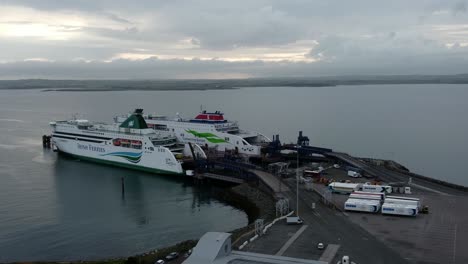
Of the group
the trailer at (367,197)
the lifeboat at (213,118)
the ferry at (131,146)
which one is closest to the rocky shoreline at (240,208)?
the trailer at (367,197)

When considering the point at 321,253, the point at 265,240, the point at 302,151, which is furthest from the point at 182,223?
the point at 302,151

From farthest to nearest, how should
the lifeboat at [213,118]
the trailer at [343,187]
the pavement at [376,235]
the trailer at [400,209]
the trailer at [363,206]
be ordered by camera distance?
the lifeboat at [213,118] → the trailer at [343,187] → the trailer at [363,206] → the trailer at [400,209] → the pavement at [376,235]

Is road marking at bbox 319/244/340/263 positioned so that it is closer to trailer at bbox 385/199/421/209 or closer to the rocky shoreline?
the rocky shoreline

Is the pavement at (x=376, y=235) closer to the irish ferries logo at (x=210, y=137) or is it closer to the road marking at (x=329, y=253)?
the road marking at (x=329, y=253)

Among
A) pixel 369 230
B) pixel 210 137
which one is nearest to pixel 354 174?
pixel 369 230

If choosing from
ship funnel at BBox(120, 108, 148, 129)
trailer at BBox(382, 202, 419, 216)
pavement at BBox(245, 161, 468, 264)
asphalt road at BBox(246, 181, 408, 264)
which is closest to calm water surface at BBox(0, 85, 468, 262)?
ship funnel at BBox(120, 108, 148, 129)

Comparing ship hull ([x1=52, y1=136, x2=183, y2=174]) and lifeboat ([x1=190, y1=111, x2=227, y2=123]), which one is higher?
lifeboat ([x1=190, y1=111, x2=227, y2=123])
